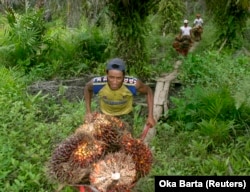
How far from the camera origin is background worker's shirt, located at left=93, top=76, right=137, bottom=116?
4.19 meters

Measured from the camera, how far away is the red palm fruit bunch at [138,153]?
2984 mm

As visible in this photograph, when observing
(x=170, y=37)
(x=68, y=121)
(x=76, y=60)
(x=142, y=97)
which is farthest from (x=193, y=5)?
(x=68, y=121)

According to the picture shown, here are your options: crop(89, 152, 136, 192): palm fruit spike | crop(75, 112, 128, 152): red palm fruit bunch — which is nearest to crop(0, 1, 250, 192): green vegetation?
crop(75, 112, 128, 152): red palm fruit bunch

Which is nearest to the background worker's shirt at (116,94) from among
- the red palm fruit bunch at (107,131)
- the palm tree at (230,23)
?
the red palm fruit bunch at (107,131)

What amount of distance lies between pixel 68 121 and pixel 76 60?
135 inches

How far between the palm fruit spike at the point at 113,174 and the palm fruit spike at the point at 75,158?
9 centimetres

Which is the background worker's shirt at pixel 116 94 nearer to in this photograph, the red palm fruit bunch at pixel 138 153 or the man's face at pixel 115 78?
the man's face at pixel 115 78

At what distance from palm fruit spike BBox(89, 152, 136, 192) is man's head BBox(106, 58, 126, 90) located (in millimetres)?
1217

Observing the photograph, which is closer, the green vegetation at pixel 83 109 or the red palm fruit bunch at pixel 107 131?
the red palm fruit bunch at pixel 107 131

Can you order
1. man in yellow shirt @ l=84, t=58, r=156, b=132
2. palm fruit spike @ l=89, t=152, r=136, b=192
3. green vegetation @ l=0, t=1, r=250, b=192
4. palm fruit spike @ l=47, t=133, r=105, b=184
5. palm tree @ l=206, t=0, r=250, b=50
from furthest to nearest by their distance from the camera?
palm tree @ l=206, t=0, r=250, b=50 < green vegetation @ l=0, t=1, r=250, b=192 < man in yellow shirt @ l=84, t=58, r=156, b=132 < palm fruit spike @ l=47, t=133, r=105, b=184 < palm fruit spike @ l=89, t=152, r=136, b=192

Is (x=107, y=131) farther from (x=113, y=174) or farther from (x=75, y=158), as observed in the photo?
(x=113, y=174)

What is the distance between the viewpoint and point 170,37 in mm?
13336

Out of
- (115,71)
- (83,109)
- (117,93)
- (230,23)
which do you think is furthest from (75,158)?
(230,23)

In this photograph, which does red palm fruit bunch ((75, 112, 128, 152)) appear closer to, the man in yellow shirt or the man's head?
the man's head
